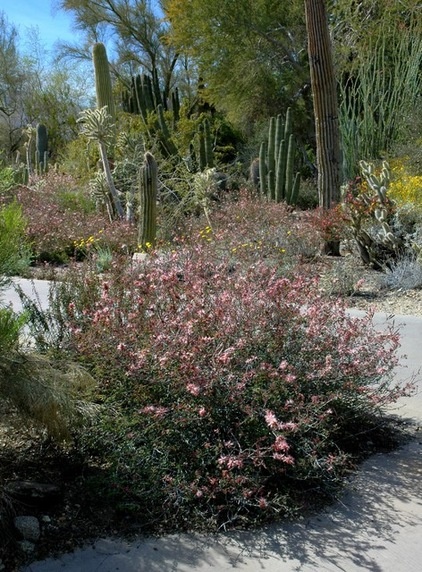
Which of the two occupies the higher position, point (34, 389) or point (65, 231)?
point (65, 231)

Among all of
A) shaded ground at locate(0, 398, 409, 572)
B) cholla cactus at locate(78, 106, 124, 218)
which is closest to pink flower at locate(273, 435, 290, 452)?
shaded ground at locate(0, 398, 409, 572)

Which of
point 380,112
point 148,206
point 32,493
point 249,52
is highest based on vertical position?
point 249,52

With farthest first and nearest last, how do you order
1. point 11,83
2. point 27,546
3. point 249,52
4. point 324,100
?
1. point 11,83
2. point 249,52
3. point 324,100
4. point 27,546

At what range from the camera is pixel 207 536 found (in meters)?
3.39

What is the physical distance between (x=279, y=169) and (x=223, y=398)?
14.4m

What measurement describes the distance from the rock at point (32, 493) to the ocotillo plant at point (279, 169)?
46.1 feet

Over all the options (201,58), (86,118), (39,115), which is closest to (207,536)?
(86,118)

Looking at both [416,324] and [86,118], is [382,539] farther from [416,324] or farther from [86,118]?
[86,118]

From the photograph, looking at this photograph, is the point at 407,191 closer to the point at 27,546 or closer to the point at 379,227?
the point at 379,227

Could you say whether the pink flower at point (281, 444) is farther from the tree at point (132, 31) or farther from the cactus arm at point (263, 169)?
the tree at point (132, 31)

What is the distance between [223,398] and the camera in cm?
374

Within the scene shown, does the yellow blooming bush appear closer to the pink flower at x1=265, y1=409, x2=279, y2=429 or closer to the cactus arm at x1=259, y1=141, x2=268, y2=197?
the cactus arm at x1=259, y1=141, x2=268, y2=197

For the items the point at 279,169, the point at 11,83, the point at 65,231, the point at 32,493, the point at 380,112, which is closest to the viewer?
A: the point at 32,493

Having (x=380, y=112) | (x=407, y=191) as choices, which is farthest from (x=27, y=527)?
(x=380, y=112)
